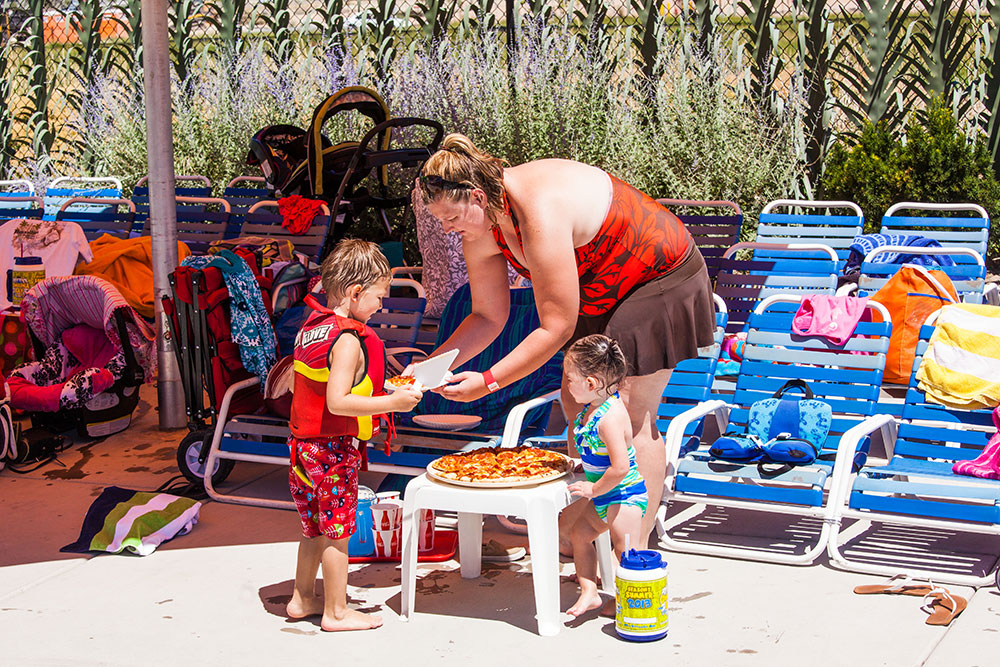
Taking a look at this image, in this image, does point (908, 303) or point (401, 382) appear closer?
point (401, 382)

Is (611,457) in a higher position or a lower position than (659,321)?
lower

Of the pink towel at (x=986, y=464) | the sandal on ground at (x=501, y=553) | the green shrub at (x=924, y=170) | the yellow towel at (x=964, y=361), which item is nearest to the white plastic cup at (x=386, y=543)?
the sandal on ground at (x=501, y=553)

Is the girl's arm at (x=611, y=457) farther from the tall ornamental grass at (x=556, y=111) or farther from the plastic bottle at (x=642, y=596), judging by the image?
the tall ornamental grass at (x=556, y=111)

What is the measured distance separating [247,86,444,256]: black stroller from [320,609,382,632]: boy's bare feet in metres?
3.96

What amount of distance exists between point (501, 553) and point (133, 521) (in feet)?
5.04

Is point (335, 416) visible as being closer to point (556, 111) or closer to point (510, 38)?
point (556, 111)

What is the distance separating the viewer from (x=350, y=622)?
3787 mm

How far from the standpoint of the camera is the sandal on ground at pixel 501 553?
14.5 ft

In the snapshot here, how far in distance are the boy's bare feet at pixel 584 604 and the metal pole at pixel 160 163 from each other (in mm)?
3372

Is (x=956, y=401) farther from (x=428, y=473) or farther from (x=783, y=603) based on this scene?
(x=428, y=473)

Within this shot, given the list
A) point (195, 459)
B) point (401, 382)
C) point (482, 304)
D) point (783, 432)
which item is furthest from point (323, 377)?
point (783, 432)

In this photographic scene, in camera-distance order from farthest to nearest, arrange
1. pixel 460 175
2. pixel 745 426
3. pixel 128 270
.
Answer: pixel 128 270 → pixel 745 426 → pixel 460 175

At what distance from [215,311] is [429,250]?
172cm

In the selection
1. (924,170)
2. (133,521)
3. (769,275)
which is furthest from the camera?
(924,170)
